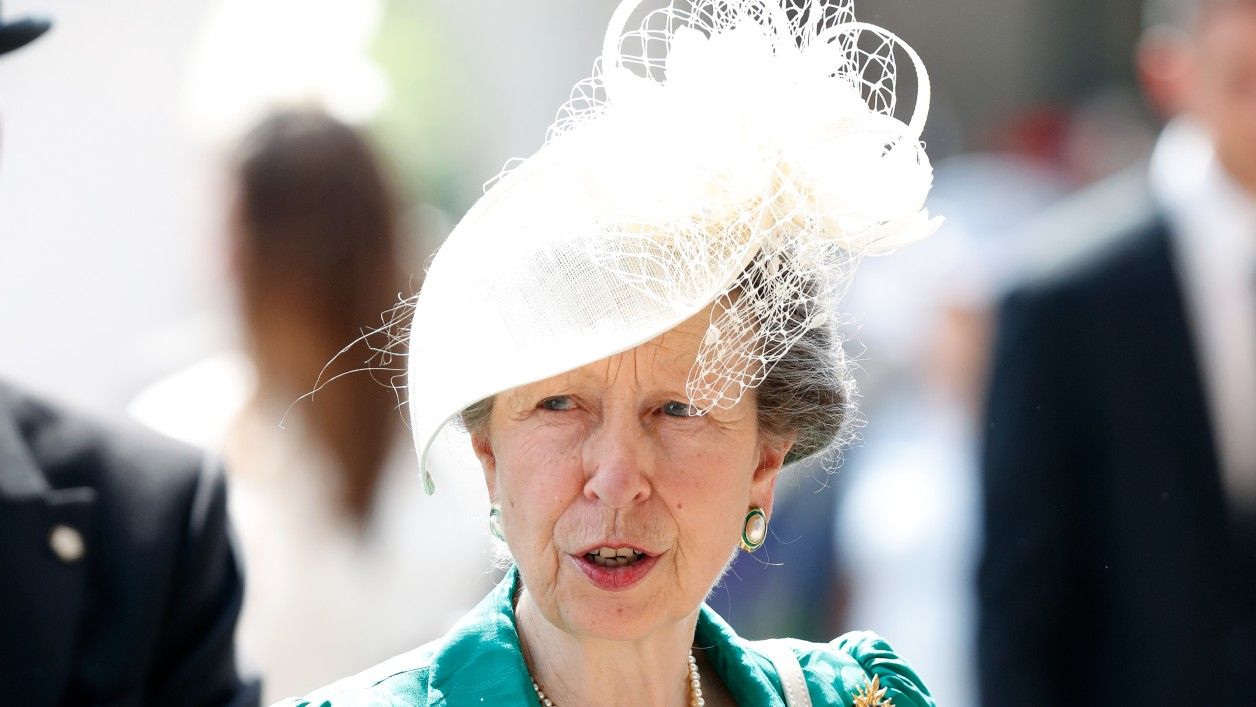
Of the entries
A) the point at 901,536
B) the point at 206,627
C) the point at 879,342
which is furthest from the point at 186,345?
the point at 879,342

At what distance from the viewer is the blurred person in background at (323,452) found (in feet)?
13.5

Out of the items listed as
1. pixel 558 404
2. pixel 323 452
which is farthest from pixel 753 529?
pixel 323 452

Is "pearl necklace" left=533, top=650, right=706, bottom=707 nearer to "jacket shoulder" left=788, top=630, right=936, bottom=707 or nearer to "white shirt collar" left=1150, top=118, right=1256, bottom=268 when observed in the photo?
"jacket shoulder" left=788, top=630, right=936, bottom=707

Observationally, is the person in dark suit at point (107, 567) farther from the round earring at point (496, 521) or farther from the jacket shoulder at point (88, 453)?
the round earring at point (496, 521)

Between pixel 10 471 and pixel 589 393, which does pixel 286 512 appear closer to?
pixel 10 471

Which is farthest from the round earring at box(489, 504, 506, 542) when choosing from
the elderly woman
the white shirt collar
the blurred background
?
the white shirt collar

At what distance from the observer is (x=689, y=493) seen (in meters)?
2.54

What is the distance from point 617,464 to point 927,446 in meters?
3.77

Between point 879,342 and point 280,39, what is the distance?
2574 millimetres

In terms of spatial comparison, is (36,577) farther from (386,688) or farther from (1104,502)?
(1104,502)

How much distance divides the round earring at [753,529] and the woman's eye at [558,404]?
0.36m

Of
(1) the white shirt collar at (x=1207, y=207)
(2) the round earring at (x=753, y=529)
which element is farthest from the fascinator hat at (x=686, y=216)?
(1) the white shirt collar at (x=1207, y=207)

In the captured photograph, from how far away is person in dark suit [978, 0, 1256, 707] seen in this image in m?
4.12

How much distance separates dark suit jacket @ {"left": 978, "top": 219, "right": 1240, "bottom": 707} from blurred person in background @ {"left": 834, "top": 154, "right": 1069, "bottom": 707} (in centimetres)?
22
